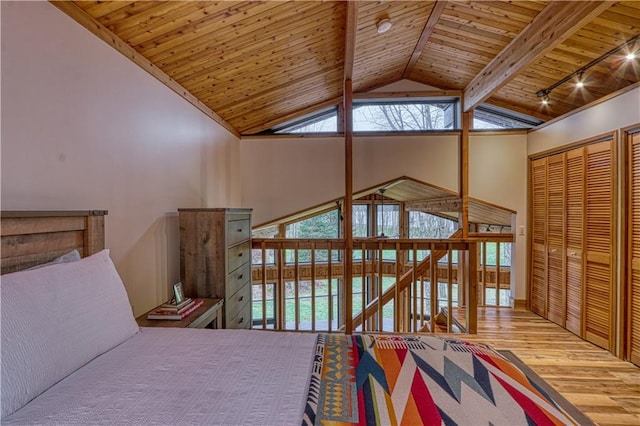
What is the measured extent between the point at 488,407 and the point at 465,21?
10.7 feet

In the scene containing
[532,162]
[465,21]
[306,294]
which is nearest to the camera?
[465,21]

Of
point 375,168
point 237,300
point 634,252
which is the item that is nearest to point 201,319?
point 237,300

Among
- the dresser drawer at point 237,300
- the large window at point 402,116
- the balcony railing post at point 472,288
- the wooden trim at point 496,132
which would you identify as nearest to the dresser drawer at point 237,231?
the dresser drawer at point 237,300

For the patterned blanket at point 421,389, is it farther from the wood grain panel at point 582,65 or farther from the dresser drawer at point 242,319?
the wood grain panel at point 582,65

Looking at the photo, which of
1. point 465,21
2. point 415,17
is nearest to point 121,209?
point 415,17

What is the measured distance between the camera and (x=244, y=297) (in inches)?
110

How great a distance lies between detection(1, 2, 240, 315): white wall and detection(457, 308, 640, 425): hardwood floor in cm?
302

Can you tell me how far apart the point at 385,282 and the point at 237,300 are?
4693 millimetres

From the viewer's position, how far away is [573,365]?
2.77 m

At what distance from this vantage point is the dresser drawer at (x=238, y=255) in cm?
245

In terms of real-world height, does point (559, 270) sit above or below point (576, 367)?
above

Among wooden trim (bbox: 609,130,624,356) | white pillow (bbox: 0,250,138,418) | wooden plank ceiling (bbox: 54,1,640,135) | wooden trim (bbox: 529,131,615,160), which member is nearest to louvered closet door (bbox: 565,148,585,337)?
wooden trim (bbox: 529,131,615,160)

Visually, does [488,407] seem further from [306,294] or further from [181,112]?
[306,294]

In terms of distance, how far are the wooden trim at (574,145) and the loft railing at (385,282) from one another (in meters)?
1.16
